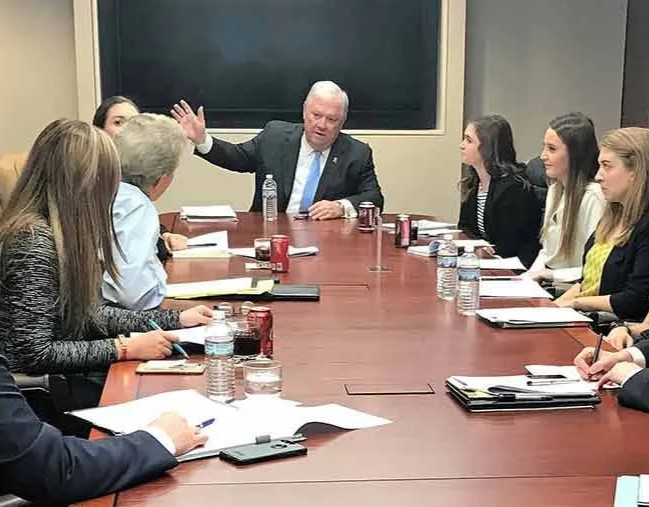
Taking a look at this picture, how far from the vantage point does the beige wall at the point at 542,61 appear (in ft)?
20.9

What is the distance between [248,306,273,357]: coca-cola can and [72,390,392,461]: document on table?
1.04ft

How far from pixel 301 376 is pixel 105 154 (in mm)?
731

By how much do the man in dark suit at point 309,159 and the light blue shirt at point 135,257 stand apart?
7.15 ft

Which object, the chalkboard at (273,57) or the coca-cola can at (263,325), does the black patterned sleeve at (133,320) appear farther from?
the chalkboard at (273,57)

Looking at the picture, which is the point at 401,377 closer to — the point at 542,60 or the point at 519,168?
the point at 519,168

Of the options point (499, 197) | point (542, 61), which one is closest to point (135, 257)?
point (499, 197)

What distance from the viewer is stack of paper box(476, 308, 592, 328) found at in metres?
2.67

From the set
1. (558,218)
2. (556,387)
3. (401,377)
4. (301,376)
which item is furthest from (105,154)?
(558,218)

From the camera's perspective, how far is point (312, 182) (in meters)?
5.05

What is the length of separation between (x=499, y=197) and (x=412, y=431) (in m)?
2.82

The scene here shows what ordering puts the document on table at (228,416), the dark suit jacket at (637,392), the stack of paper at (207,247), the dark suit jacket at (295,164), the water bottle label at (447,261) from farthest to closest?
the dark suit jacket at (295,164) → the stack of paper at (207,247) → the water bottle label at (447,261) → the dark suit jacket at (637,392) → the document on table at (228,416)

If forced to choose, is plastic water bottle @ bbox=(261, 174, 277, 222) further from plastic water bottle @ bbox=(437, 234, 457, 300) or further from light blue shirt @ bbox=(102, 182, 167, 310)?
light blue shirt @ bbox=(102, 182, 167, 310)

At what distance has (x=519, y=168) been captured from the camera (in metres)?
4.69

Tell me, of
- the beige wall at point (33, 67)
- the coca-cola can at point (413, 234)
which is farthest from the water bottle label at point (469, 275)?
the beige wall at point (33, 67)
